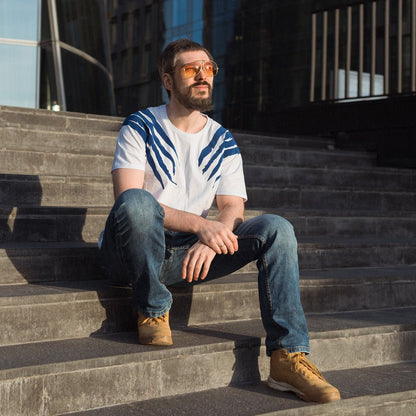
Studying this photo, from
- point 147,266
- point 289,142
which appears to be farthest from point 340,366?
point 289,142

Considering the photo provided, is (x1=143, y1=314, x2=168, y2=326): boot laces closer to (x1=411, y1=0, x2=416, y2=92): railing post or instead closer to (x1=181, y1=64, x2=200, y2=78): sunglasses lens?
(x1=181, y1=64, x2=200, y2=78): sunglasses lens

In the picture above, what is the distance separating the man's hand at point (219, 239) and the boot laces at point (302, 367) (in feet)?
1.83

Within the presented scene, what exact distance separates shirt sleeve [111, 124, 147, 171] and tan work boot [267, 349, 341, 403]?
1122mm

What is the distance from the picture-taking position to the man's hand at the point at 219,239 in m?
3.02

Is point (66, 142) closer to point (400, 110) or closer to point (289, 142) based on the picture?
A: point (289, 142)

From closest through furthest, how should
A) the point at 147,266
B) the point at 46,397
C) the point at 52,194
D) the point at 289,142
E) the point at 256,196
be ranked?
the point at 46,397 < the point at 147,266 < the point at 52,194 < the point at 256,196 < the point at 289,142

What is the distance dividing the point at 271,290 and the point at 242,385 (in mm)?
487

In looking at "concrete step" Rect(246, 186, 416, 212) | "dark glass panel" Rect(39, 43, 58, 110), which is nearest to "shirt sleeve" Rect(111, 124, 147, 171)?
"concrete step" Rect(246, 186, 416, 212)

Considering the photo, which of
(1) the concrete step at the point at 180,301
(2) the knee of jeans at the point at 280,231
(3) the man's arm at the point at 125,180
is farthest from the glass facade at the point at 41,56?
(2) the knee of jeans at the point at 280,231

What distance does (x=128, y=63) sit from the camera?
119 feet

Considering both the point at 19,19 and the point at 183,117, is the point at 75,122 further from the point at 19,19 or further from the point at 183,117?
the point at 19,19

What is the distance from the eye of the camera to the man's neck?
11.4ft

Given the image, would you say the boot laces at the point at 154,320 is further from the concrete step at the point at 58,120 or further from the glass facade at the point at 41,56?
the glass facade at the point at 41,56

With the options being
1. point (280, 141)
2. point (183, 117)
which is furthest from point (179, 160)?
point (280, 141)
